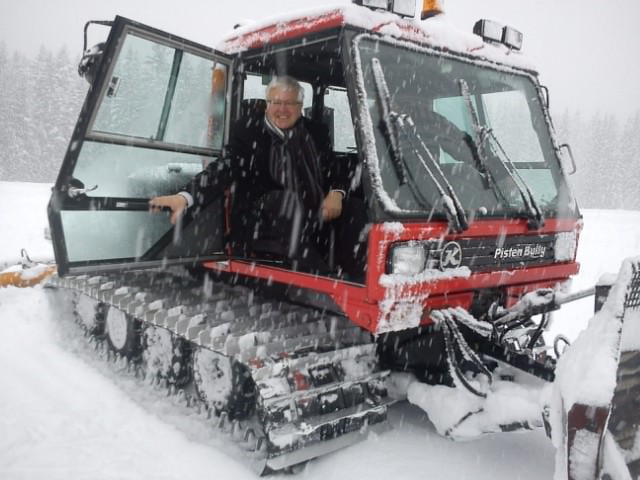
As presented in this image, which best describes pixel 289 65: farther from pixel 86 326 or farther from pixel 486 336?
pixel 86 326

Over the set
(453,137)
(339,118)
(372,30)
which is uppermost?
(372,30)

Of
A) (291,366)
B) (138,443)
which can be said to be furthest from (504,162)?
(138,443)

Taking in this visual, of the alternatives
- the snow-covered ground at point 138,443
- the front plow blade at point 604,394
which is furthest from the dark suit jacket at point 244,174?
the front plow blade at point 604,394

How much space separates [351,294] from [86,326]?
3.32 meters

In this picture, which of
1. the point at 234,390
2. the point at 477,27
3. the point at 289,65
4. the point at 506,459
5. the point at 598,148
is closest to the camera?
the point at 506,459

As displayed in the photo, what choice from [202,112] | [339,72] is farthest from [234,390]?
[339,72]

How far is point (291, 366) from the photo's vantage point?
296cm

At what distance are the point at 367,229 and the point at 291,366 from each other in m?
0.84

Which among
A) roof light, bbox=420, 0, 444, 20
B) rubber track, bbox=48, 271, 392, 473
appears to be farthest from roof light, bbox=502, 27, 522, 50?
rubber track, bbox=48, 271, 392, 473

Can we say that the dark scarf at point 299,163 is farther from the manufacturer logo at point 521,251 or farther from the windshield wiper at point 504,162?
the manufacturer logo at point 521,251

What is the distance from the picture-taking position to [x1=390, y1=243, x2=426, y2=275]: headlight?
287cm

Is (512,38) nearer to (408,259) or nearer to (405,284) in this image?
(408,259)

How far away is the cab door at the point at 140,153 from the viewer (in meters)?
3.26

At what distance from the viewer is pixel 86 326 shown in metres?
5.21
